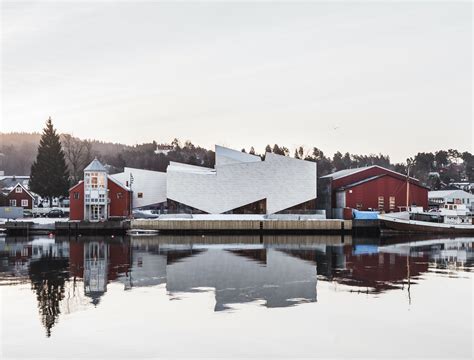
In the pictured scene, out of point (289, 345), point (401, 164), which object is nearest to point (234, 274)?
point (289, 345)

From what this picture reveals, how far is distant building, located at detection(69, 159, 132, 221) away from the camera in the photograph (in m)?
67.3

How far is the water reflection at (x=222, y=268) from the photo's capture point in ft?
78.0

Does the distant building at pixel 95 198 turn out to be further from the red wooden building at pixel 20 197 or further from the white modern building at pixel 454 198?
the white modern building at pixel 454 198

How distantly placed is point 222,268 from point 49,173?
5613 cm

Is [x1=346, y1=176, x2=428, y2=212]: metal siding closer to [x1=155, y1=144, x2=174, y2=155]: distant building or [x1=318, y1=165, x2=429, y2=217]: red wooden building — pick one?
[x1=318, y1=165, x2=429, y2=217]: red wooden building

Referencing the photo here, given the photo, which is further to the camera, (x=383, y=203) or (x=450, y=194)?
(x=450, y=194)

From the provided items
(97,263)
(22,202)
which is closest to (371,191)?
(97,263)

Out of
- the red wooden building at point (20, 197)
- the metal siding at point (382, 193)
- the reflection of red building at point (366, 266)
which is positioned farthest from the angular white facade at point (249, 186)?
the reflection of red building at point (366, 266)

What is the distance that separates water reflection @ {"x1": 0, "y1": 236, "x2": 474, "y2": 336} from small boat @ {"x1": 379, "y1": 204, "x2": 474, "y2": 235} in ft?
52.4

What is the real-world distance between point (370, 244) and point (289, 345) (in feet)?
116

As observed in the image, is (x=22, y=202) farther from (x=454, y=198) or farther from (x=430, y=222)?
(x=454, y=198)

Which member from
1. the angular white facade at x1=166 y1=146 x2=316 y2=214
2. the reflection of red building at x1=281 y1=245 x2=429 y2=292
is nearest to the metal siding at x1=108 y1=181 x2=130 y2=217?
the angular white facade at x1=166 y1=146 x2=316 y2=214

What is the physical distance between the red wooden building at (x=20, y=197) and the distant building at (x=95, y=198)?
18.6 m

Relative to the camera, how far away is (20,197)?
8350 centimetres
